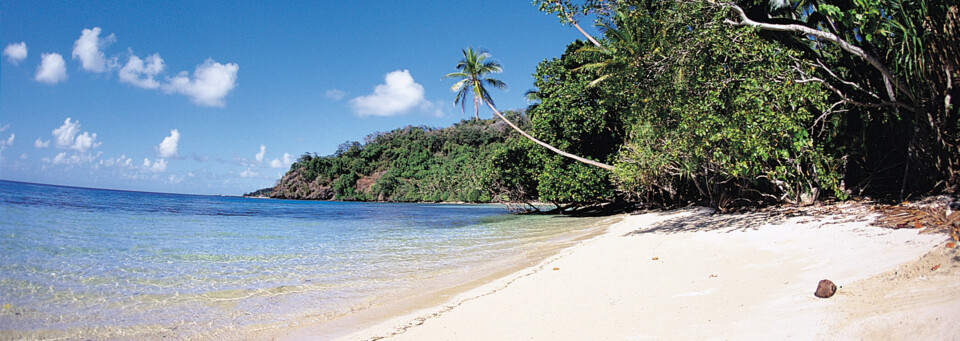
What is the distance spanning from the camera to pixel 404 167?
75188mm

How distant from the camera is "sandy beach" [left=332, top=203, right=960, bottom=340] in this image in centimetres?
241

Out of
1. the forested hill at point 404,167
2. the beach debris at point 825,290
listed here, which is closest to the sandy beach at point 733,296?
the beach debris at point 825,290

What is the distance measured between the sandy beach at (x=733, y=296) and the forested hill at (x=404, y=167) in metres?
51.5

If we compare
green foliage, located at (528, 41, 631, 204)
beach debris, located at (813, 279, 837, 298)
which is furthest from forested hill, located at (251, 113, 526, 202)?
beach debris, located at (813, 279, 837, 298)

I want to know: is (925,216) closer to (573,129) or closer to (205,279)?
(205,279)

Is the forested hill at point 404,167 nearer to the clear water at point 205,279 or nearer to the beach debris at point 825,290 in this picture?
the clear water at point 205,279

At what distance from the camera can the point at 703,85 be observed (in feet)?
25.3

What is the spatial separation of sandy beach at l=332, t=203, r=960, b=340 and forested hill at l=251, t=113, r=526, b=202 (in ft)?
169

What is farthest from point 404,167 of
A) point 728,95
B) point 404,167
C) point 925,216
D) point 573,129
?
point 925,216

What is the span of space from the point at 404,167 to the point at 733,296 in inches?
2891

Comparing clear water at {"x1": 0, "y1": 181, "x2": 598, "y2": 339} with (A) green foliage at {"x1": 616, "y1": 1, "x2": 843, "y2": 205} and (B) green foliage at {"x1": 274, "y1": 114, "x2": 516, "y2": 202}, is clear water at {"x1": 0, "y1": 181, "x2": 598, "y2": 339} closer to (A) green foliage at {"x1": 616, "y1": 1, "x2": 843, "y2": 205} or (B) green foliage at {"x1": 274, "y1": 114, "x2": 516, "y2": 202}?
(A) green foliage at {"x1": 616, "y1": 1, "x2": 843, "y2": 205}

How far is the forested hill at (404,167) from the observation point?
214 feet

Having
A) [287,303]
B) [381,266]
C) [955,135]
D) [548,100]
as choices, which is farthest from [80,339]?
[548,100]

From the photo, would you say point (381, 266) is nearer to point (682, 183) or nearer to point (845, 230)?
point (845, 230)
